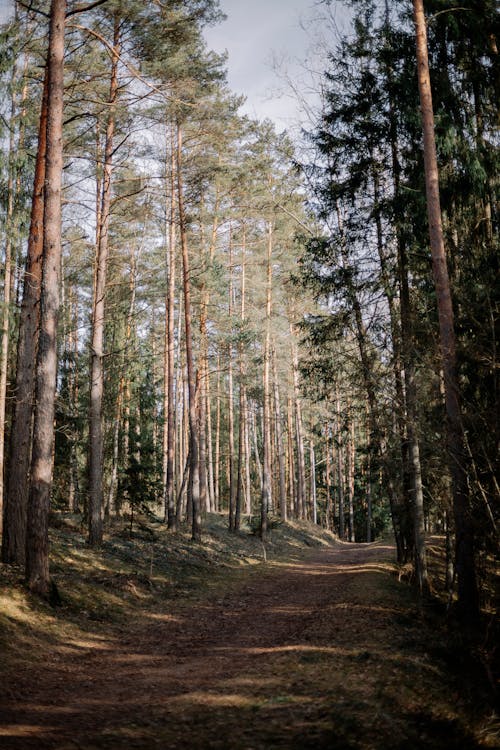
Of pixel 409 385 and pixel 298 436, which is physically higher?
pixel 298 436

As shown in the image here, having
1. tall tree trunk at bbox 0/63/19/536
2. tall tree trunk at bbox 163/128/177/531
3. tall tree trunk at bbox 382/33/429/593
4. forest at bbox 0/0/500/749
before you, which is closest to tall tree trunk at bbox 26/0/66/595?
forest at bbox 0/0/500/749

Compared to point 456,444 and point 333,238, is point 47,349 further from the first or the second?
point 333,238

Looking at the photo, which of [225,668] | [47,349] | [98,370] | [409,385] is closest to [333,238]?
[409,385]

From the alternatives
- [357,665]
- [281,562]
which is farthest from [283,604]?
[281,562]

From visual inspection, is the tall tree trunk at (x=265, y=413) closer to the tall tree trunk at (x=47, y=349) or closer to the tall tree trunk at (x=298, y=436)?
the tall tree trunk at (x=298, y=436)

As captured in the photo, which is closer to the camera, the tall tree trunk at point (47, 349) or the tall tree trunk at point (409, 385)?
the tall tree trunk at point (47, 349)

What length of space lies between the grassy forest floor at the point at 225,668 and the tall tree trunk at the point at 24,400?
0.99 meters

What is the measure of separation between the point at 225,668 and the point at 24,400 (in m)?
5.62

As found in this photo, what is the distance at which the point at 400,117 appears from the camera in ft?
37.3

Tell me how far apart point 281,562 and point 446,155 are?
13.3 m

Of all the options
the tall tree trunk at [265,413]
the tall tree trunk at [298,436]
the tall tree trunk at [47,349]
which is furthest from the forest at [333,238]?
the tall tree trunk at [298,436]

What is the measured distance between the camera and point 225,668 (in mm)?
5816

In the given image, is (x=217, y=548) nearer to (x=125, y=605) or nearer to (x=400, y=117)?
(x=125, y=605)

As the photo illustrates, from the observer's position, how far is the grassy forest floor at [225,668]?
411 centimetres
